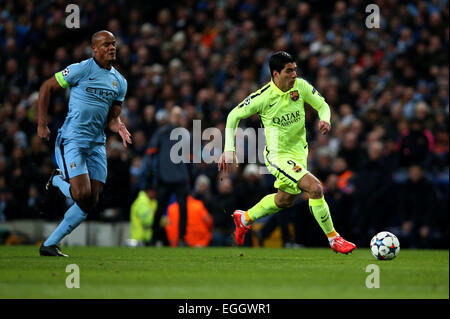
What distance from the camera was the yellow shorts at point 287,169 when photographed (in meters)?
10.6

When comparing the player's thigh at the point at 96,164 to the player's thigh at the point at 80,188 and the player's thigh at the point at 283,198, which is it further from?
the player's thigh at the point at 283,198

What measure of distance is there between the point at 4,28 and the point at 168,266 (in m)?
13.5

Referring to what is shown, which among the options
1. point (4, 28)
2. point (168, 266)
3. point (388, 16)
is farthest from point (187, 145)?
point (4, 28)

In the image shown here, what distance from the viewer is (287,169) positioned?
10648mm

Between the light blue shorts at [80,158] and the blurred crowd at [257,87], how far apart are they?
472cm

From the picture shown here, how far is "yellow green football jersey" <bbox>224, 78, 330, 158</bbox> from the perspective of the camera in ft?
35.6

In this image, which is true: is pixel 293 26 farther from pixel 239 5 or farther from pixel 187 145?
pixel 187 145

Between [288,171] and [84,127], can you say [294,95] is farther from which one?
[84,127]

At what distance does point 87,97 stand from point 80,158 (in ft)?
2.59

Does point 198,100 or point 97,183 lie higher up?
point 198,100

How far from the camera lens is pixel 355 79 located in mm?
17781

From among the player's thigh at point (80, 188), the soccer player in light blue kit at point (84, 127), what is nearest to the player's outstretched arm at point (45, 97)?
the soccer player in light blue kit at point (84, 127)

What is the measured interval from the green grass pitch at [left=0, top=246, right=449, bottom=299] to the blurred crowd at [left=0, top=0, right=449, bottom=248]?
386 centimetres

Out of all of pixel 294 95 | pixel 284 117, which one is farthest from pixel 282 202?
pixel 294 95
